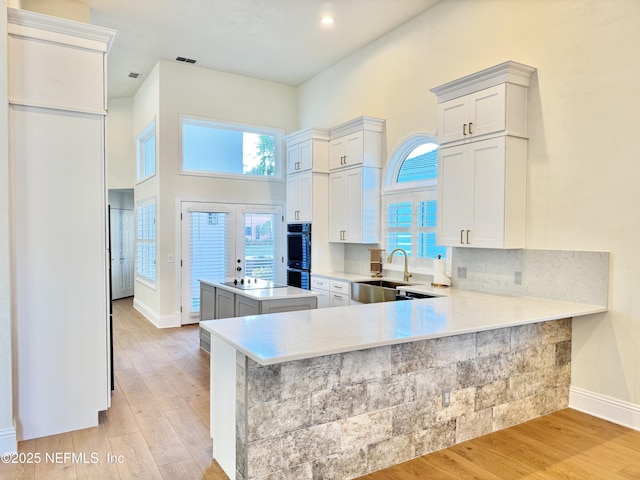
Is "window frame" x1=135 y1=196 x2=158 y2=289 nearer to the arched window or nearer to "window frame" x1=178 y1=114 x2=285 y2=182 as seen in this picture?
"window frame" x1=178 y1=114 x2=285 y2=182

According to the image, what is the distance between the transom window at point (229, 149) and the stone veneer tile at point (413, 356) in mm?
5232

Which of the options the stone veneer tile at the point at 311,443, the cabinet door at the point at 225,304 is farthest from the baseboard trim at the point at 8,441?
the cabinet door at the point at 225,304

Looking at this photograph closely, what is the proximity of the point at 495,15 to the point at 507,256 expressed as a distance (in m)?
2.38

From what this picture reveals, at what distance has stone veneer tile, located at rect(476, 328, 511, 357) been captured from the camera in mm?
3021

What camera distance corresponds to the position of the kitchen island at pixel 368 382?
7.44 feet

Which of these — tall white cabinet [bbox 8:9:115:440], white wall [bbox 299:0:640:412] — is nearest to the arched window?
white wall [bbox 299:0:640:412]

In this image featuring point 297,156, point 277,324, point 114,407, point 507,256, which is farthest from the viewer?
point 297,156

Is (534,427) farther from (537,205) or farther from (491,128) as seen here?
(491,128)

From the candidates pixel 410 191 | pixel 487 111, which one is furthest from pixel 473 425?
pixel 410 191

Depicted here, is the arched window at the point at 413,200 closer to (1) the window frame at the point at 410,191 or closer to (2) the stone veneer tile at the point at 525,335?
(1) the window frame at the point at 410,191

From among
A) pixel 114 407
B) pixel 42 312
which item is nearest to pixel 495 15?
pixel 42 312

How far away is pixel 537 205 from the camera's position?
383 cm

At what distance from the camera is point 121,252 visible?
9.91 m

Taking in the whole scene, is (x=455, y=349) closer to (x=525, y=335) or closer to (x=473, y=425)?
(x=473, y=425)
